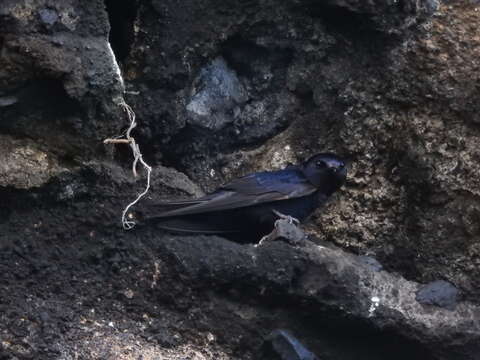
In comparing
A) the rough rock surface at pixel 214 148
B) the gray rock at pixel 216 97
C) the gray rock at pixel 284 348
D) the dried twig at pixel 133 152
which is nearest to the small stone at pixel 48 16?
the rough rock surface at pixel 214 148

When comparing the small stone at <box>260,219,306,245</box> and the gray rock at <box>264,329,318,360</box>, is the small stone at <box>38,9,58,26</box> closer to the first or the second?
the small stone at <box>260,219,306,245</box>

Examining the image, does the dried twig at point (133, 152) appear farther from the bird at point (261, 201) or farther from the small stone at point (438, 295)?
the small stone at point (438, 295)

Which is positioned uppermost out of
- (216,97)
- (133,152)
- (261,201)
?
(216,97)

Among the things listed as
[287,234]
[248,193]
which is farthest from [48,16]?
[287,234]

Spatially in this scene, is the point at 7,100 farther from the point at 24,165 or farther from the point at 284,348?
the point at 284,348

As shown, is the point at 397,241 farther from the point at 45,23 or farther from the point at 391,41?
the point at 45,23

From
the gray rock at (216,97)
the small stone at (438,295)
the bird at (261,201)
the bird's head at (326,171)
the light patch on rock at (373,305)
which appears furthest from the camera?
the gray rock at (216,97)

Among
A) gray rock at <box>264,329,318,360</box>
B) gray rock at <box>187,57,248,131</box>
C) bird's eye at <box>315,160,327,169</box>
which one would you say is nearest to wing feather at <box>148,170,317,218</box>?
bird's eye at <box>315,160,327,169</box>
